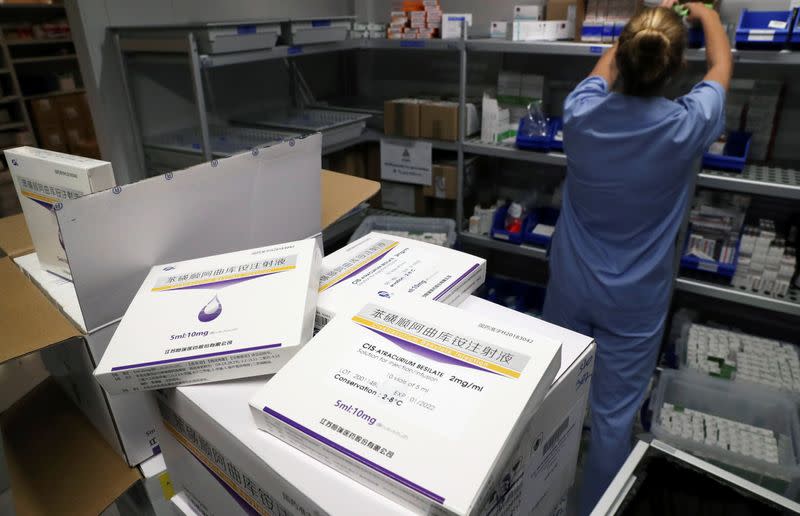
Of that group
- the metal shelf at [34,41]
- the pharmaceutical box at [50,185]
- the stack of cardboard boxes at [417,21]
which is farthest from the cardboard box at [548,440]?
the metal shelf at [34,41]

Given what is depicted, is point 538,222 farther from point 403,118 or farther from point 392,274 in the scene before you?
point 392,274

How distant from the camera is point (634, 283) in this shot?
1637 millimetres

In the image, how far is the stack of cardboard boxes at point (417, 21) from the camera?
249 centimetres

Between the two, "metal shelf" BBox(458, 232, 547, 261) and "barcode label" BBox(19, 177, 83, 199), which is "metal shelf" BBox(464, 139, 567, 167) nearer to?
"metal shelf" BBox(458, 232, 547, 261)

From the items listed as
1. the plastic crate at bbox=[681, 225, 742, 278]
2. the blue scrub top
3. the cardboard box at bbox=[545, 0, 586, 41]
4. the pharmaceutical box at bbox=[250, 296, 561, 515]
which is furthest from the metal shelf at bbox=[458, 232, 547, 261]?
the pharmaceutical box at bbox=[250, 296, 561, 515]

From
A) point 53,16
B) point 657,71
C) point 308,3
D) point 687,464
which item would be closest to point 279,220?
point 687,464

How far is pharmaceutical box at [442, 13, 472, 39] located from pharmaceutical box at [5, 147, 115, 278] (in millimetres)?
1854

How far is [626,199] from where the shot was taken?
155cm

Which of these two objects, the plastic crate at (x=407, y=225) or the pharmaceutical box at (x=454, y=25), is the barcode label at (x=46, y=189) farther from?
the pharmaceutical box at (x=454, y=25)

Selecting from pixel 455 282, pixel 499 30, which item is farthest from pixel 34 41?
pixel 455 282

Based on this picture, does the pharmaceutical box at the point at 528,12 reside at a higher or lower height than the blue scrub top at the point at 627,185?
higher

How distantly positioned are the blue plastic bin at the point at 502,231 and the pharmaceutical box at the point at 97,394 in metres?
1.95

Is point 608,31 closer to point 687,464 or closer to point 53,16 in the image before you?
point 687,464

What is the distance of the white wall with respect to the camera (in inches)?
84.1
